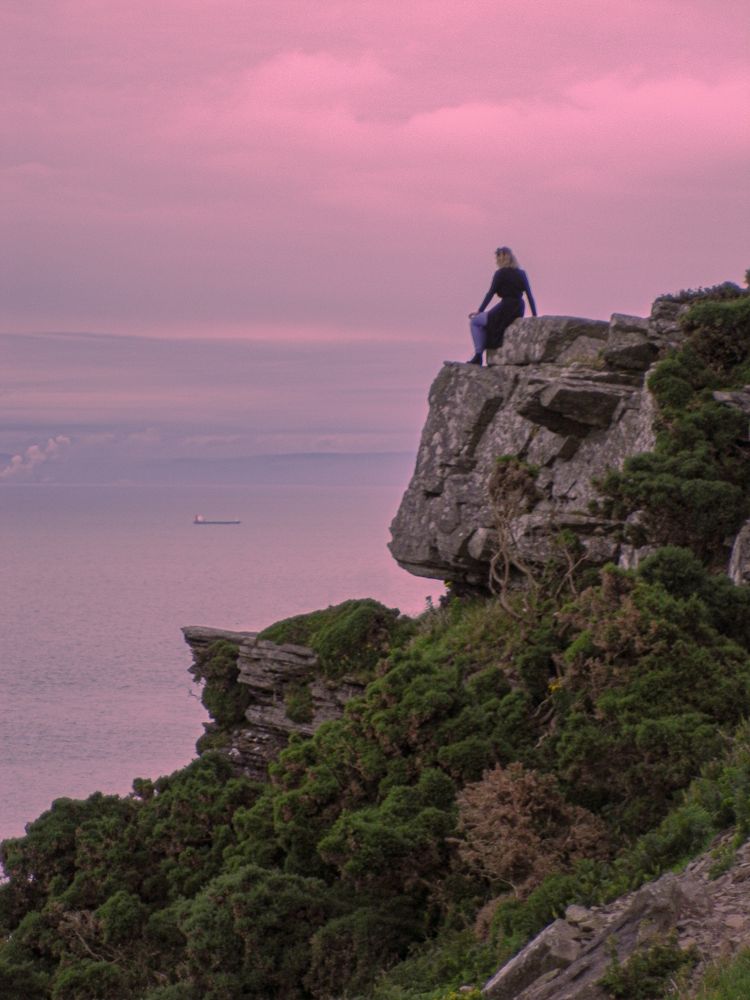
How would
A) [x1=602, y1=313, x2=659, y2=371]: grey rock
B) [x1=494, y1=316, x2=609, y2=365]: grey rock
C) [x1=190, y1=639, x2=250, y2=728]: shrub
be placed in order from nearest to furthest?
[x1=602, y1=313, x2=659, y2=371]: grey rock
[x1=494, y1=316, x2=609, y2=365]: grey rock
[x1=190, y1=639, x2=250, y2=728]: shrub

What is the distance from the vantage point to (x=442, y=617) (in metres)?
25.4

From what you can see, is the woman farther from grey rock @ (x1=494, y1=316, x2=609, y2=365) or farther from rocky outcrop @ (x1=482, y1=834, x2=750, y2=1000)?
rocky outcrop @ (x1=482, y1=834, x2=750, y2=1000)

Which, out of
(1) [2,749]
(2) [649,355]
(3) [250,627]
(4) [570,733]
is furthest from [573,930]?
(3) [250,627]

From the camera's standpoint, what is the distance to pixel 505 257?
83.4 ft

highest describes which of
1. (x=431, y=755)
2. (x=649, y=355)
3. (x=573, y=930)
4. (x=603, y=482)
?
(x=649, y=355)

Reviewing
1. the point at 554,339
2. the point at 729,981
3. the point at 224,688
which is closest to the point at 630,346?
the point at 554,339

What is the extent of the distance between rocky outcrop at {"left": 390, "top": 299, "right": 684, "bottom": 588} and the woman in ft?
1.89

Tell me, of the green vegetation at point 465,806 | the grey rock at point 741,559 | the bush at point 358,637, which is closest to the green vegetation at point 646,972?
the green vegetation at point 465,806

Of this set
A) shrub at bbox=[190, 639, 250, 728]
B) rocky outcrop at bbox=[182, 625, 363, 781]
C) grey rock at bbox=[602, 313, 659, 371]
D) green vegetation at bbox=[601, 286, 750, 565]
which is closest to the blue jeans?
grey rock at bbox=[602, 313, 659, 371]

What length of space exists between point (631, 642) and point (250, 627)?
72528 millimetres

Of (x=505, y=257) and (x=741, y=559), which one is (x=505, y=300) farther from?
(x=741, y=559)

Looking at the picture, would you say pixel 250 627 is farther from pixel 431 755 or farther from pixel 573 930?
pixel 573 930

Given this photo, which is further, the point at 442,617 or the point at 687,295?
the point at 442,617

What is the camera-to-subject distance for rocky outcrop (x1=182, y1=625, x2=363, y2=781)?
991 inches
